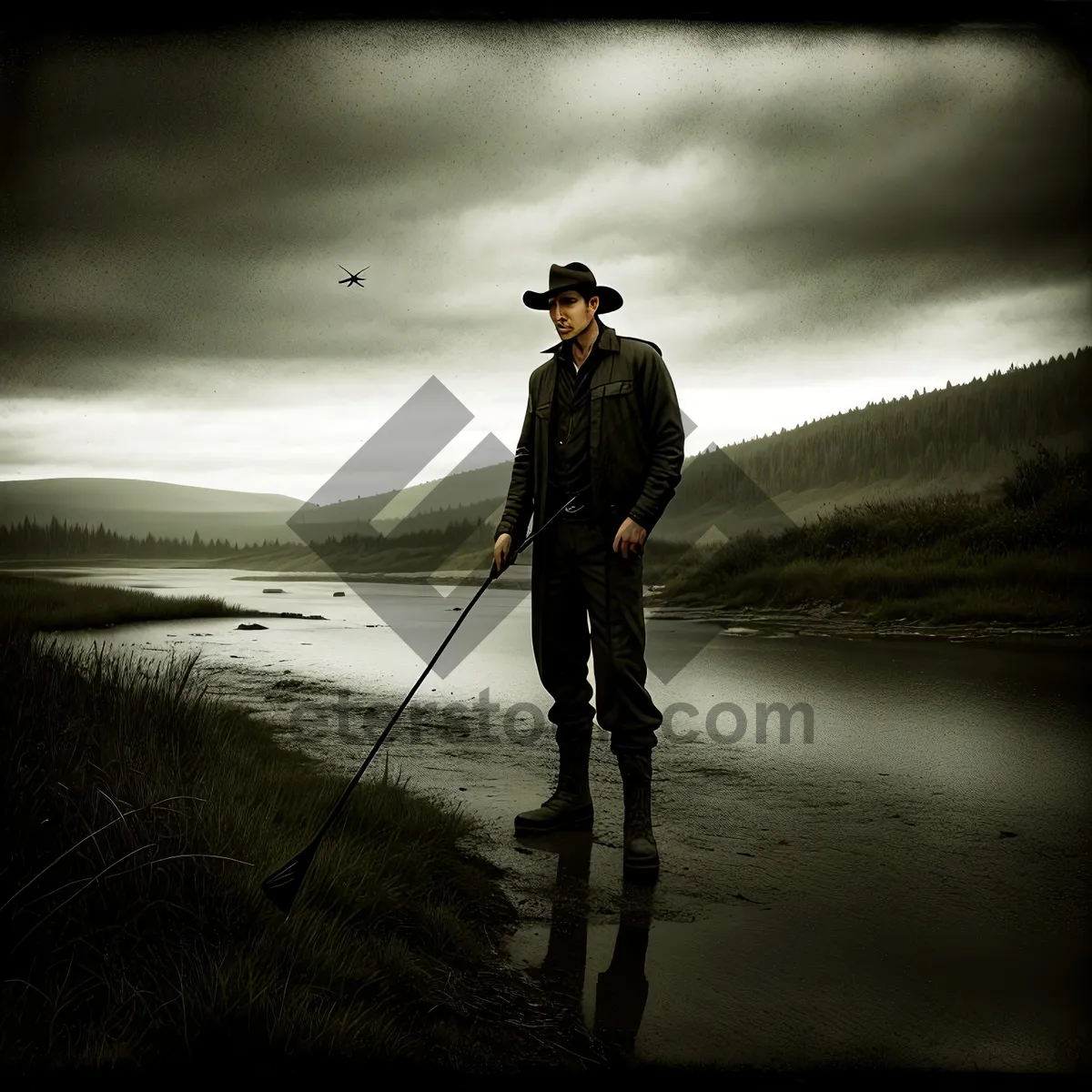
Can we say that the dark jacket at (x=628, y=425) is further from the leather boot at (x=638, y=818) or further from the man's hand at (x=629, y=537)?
the leather boot at (x=638, y=818)

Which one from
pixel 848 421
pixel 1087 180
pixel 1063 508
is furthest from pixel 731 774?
pixel 848 421

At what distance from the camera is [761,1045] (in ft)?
6.80

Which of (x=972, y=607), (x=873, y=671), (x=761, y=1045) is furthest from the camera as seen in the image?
(x=972, y=607)

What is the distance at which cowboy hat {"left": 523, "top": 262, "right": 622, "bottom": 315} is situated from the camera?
11.2 ft

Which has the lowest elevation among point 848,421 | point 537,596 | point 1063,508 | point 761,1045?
point 761,1045

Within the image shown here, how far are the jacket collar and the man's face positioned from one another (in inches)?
3.2

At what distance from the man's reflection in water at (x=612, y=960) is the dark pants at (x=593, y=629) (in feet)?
1.82

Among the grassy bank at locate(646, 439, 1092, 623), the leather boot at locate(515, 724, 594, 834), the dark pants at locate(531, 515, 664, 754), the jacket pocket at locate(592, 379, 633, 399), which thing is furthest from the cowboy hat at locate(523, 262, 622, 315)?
the grassy bank at locate(646, 439, 1092, 623)

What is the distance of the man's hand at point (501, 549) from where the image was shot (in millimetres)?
3639

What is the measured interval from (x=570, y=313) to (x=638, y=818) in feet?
6.35

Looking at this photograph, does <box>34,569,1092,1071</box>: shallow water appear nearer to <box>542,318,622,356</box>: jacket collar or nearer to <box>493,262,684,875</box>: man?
<box>493,262,684,875</box>: man

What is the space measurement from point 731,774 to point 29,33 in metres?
4.66

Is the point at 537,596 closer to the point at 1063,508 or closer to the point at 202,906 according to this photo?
the point at 202,906

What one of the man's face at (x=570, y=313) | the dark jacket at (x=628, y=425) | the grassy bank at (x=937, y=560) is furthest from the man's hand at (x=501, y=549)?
the grassy bank at (x=937, y=560)
